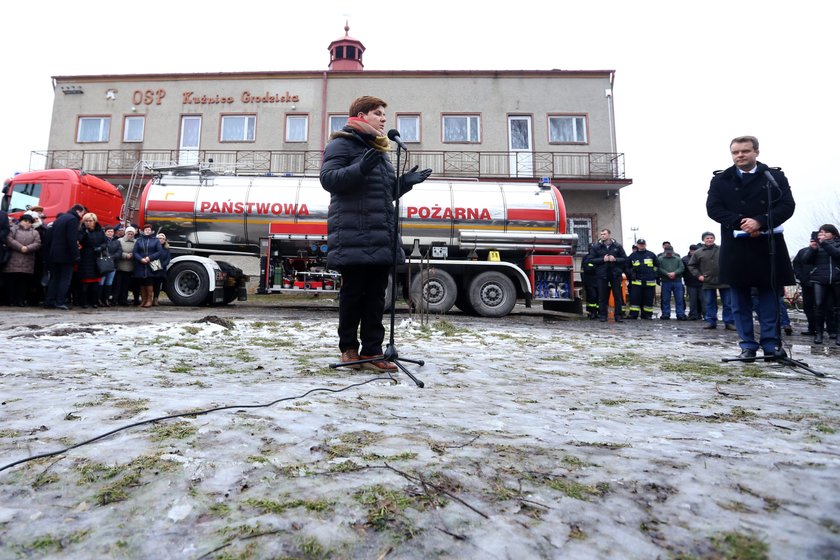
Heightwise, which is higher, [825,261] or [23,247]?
[23,247]

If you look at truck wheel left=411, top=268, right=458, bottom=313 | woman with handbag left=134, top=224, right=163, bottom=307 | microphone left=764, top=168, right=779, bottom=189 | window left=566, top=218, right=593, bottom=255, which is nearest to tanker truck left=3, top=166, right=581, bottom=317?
truck wheel left=411, top=268, right=458, bottom=313

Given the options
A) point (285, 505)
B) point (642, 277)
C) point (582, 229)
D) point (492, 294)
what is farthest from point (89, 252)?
point (582, 229)

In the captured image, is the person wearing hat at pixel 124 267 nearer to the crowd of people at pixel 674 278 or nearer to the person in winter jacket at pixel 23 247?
the person in winter jacket at pixel 23 247

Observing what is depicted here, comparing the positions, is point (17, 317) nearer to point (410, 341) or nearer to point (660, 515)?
point (410, 341)

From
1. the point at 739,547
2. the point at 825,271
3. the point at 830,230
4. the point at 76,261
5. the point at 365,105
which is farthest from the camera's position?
the point at 76,261

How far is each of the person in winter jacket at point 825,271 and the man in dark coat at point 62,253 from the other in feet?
38.8

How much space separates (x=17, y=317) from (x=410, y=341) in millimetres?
5817

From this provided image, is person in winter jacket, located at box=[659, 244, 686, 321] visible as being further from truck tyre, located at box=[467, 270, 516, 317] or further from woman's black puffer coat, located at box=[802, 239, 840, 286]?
woman's black puffer coat, located at box=[802, 239, 840, 286]

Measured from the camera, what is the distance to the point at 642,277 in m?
10.6

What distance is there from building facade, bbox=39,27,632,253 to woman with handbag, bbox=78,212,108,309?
9437mm

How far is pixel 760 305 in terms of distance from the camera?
413cm

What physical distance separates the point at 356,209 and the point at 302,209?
7883 millimetres

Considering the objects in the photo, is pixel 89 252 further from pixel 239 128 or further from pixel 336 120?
pixel 336 120

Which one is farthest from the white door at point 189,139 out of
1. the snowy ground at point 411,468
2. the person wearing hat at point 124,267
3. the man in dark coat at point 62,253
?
the snowy ground at point 411,468
